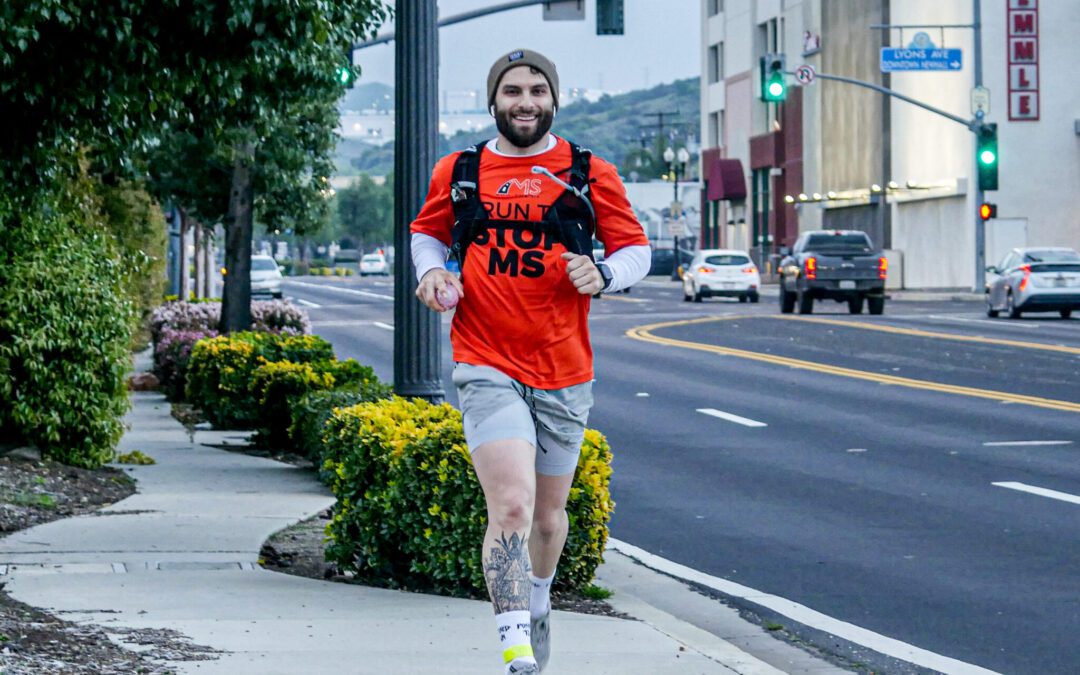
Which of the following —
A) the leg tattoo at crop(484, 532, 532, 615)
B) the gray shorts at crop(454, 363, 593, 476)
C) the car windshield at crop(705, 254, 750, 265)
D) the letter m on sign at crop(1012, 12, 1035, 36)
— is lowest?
the leg tattoo at crop(484, 532, 532, 615)

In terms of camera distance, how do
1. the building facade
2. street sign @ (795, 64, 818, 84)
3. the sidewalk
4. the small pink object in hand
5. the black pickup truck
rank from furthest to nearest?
the building facade → street sign @ (795, 64, 818, 84) → the black pickup truck → the sidewalk → the small pink object in hand

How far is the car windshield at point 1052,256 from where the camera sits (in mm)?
36750

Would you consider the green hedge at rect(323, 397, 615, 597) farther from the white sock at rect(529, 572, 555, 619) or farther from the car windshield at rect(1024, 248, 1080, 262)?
the car windshield at rect(1024, 248, 1080, 262)

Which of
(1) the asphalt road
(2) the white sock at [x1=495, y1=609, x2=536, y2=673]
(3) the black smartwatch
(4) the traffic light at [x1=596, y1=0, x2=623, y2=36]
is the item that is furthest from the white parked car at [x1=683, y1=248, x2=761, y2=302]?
(2) the white sock at [x1=495, y1=609, x2=536, y2=673]

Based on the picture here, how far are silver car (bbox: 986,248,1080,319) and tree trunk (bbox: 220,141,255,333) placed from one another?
1860 centimetres

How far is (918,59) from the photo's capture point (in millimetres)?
47656

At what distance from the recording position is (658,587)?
894 cm

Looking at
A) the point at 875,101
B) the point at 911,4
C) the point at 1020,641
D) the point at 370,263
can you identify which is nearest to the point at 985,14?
the point at 911,4

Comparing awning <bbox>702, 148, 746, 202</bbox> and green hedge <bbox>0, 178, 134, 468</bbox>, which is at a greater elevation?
awning <bbox>702, 148, 746, 202</bbox>

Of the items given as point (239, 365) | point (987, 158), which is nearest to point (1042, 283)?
point (987, 158)

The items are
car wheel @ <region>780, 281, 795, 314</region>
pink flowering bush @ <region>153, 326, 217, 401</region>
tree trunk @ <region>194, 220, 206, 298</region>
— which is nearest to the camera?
pink flowering bush @ <region>153, 326, 217, 401</region>

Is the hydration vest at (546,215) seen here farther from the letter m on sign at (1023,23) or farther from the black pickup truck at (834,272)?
the letter m on sign at (1023,23)

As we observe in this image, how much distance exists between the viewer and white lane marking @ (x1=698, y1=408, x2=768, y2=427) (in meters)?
17.5

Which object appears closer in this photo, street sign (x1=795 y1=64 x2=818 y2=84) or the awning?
street sign (x1=795 y1=64 x2=818 y2=84)
